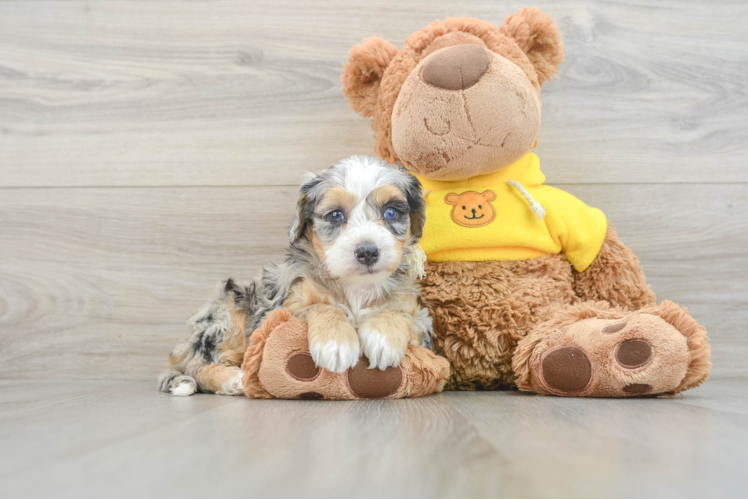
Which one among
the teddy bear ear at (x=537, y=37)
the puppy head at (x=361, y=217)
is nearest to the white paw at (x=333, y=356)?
the puppy head at (x=361, y=217)

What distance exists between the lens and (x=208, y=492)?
67 cm

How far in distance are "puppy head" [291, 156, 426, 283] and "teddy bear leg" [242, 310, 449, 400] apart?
200 mm

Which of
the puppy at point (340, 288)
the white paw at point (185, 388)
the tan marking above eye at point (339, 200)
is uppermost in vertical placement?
the tan marking above eye at point (339, 200)

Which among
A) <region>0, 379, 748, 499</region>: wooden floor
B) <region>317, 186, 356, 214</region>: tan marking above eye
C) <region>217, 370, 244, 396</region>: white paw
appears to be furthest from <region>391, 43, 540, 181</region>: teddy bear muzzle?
<region>217, 370, 244, 396</region>: white paw

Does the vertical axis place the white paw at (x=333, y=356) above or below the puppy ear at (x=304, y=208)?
below

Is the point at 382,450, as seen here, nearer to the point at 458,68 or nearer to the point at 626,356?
the point at 626,356

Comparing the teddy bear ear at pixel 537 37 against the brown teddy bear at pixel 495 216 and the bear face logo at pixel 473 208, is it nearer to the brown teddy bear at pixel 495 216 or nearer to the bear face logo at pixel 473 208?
the brown teddy bear at pixel 495 216

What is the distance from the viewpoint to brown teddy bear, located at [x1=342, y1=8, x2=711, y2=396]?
1.46 m

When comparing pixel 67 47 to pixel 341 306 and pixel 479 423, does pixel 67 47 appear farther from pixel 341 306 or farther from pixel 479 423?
pixel 479 423

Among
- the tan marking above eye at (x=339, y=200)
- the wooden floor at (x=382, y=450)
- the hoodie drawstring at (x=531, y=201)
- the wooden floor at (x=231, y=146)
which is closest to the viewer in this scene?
the wooden floor at (x=382, y=450)

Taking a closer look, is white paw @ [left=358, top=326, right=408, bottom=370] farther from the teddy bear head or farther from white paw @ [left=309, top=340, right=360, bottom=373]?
the teddy bear head

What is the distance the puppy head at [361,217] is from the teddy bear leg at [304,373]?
0.20m

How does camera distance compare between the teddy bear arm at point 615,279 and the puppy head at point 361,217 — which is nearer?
the puppy head at point 361,217

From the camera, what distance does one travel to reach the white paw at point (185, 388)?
5.09 ft
